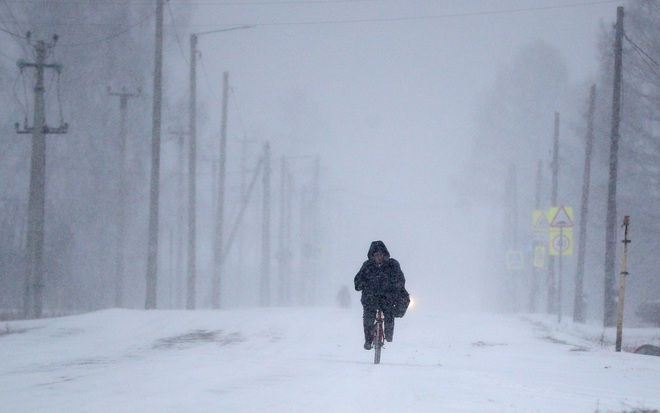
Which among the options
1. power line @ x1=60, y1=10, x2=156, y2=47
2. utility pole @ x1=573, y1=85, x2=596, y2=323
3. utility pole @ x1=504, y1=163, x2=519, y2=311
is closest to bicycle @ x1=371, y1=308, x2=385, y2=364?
utility pole @ x1=573, y1=85, x2=596, y2=323

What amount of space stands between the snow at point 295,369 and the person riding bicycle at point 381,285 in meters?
0.78

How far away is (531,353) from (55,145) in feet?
107

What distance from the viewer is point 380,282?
14.5m

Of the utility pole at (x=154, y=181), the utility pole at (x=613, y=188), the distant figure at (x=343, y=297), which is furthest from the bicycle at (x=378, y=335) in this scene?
the distant figure at (x=343, y=297)

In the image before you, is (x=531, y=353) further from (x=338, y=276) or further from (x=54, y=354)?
(x=338, y=276)

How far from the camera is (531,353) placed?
18484 mm

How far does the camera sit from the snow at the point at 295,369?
1015cm

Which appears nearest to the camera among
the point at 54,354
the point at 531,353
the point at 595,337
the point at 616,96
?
the point at 54,354

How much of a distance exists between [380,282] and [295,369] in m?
1.89

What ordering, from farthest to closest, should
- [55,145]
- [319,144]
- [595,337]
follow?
[319,144] → [55,145] → [595,337]

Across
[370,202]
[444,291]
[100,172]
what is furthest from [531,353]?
[370,202]

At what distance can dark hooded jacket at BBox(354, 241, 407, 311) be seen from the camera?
14.5 meters

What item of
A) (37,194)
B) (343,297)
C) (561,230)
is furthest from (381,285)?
(343,297)

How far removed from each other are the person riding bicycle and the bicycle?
0.09 metres
